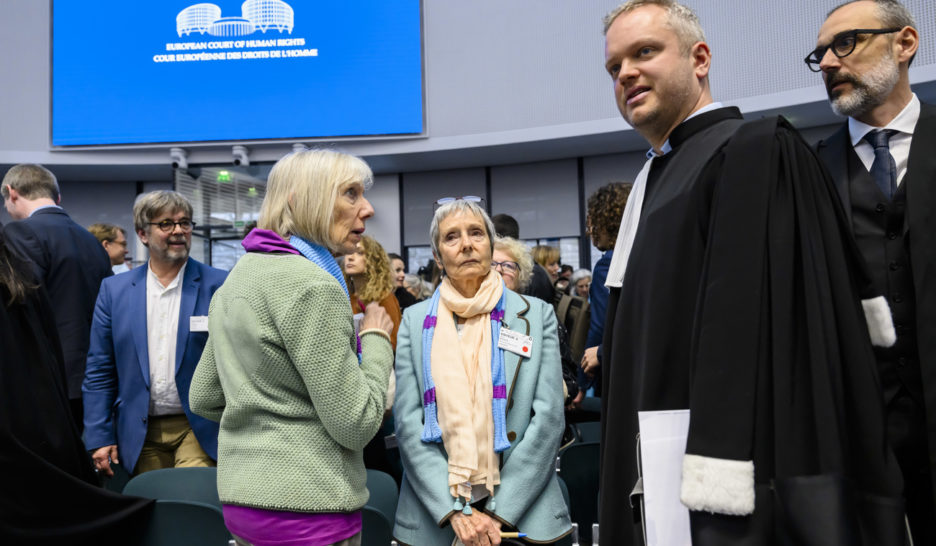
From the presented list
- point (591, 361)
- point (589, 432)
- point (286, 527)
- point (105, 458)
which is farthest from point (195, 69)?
point (286, 527)

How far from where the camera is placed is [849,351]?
107 cm

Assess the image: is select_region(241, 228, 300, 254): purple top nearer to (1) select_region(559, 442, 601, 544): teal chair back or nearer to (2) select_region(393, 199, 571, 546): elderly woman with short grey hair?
(2) select_region(393, 199, 571, 546): elderly woman with short grey hair

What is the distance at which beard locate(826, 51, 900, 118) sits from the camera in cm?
174

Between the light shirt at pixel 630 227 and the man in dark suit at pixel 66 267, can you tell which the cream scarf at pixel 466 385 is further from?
the man in dark suit at pixel 66 267

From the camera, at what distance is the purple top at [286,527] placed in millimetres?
1583

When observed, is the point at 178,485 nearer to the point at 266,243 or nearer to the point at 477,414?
the point at 477,414

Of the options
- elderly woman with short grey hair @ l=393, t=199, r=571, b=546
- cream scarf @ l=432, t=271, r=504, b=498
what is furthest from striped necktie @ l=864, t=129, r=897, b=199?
cream scarf @ l=432, t=271, r=504, b=498

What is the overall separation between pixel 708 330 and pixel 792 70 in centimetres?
764

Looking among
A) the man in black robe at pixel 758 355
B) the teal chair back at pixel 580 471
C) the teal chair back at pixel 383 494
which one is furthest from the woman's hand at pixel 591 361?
the man in black robe at pixel 758 355

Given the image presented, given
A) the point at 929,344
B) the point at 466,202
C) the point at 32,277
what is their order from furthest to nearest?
the point at 466,202
the point at 32,277
the point at 929,344

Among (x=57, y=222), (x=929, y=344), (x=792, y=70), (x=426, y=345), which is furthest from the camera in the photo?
(x=792, y=70)

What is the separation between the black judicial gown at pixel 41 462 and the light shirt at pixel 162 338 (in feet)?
1.85

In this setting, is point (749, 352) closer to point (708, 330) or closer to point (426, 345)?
point (708, 330)

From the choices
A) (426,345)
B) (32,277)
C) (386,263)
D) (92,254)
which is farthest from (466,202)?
(92,254)
